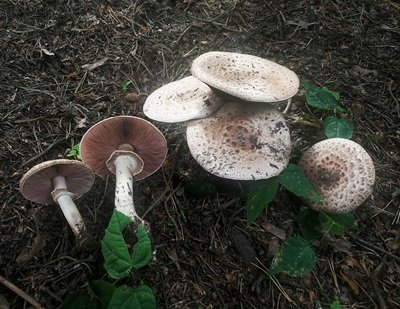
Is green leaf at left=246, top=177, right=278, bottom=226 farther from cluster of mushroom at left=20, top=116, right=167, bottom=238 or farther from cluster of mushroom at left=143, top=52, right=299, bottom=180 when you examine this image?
cluster of mushroom at left=20, top=116, right=167, bottom=238

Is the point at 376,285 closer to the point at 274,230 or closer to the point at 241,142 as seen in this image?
the point at 274,230

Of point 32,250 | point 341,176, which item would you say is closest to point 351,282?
point 341,176

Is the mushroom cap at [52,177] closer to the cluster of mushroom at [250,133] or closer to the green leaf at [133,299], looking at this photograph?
the cluster of mushroom at [250,133]

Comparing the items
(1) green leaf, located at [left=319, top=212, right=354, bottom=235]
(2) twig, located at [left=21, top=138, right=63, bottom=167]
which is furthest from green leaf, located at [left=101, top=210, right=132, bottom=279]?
(1) green leaf, located at [left=319, top=212, right=354, bottom=235]

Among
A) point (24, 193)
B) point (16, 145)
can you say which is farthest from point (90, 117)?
point (24, 193)

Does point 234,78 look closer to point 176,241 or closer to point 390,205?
point 176,241

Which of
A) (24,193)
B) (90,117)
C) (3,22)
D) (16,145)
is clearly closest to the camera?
(24,193)
